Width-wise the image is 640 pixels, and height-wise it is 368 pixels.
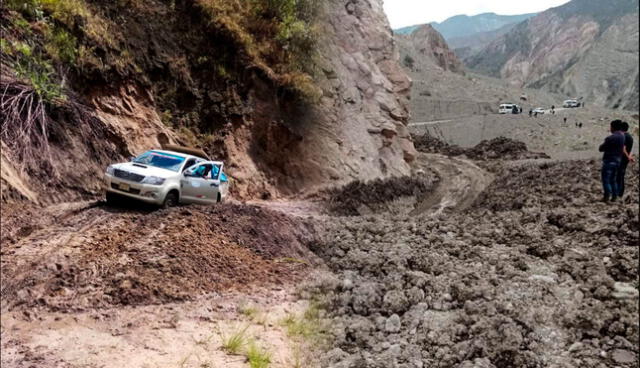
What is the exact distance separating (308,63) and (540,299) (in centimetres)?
1234

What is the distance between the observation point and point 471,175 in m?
29.3

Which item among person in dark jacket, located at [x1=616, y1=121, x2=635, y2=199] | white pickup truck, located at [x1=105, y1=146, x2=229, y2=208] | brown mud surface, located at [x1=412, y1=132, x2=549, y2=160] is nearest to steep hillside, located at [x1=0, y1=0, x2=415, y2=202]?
white pickup truck, located at [x1=105, y1=146, x2=229, y2=208]

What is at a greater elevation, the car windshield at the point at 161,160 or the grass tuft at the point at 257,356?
the car windshield at the point at 161,160

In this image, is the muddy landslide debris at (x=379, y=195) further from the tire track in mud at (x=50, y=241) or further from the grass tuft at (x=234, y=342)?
the grass tuft at (x=234, y=342)

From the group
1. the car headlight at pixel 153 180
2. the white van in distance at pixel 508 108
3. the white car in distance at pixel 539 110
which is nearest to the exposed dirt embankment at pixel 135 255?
the car headlight at pixel 153 180

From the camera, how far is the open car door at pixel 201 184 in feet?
26.8

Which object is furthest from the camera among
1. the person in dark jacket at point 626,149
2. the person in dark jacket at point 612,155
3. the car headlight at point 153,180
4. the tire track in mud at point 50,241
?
the person in dark jacket at point 626,149

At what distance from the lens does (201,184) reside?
27.9ft

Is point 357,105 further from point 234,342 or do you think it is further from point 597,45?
point 234,342

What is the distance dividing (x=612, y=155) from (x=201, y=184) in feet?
32.1

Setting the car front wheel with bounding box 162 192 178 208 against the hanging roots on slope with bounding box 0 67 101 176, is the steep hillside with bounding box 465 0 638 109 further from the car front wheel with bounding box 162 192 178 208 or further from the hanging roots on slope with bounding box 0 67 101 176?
the hanging roots on slope with bounding box 0 67 101 176

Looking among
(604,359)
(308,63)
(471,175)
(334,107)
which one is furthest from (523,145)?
(604,359)

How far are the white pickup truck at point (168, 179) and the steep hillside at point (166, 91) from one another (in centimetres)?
110

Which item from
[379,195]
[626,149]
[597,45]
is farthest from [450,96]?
[626,149]
